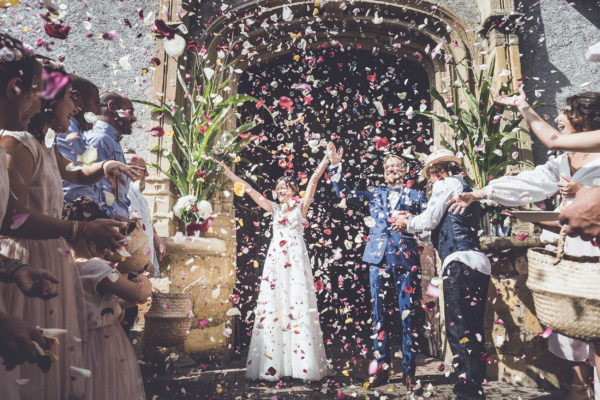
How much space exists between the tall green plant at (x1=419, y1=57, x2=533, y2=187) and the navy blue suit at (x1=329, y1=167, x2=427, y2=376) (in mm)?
1048

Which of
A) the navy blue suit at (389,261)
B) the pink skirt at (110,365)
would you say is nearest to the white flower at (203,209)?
the navy blue suit at (389,261)

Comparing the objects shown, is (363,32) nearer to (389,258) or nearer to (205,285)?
(389,258)

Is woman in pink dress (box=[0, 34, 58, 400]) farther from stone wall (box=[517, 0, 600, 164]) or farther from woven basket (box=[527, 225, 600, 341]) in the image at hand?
stone wall (box=[517, 0, 600, 164])

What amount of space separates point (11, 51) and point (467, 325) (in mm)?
3033

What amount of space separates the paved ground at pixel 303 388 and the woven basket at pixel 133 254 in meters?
1.63

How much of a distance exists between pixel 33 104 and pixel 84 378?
110cm

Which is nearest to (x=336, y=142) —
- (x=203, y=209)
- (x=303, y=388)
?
(x=203, y=209)

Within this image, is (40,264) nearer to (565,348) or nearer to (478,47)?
(565,348)

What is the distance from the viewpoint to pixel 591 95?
7.35 ft

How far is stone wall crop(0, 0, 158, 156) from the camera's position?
5324mm

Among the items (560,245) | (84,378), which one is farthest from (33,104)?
(560,245)

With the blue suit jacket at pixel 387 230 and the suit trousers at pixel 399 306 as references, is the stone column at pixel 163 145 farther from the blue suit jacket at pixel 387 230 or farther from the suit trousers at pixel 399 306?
the suit trousers at pixel 399 306

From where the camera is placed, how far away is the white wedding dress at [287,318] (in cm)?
379

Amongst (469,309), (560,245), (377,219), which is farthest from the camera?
(377,219)
